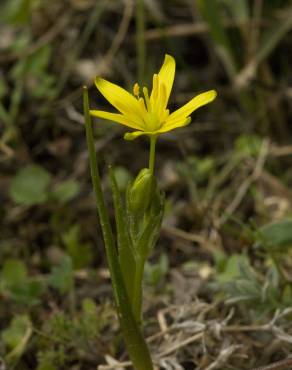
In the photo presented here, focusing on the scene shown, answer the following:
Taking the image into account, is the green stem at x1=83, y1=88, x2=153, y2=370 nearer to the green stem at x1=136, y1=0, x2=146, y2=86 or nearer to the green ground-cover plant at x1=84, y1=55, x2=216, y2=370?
the green ground-cover plant at x1=84, y1=55, x2=216, y2=370

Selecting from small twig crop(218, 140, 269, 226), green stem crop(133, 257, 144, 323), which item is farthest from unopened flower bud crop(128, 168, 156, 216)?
small twig crop(218, 140, 269, 226)

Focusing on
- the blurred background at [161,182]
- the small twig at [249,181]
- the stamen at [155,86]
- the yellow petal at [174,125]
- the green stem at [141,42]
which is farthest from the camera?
the green stem at [141,42]

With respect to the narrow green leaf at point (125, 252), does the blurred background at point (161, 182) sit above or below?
below

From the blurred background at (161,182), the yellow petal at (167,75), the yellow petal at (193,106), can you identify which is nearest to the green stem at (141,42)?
the blurred background at (161,182)

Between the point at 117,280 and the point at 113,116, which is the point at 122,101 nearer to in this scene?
the point at 113,116

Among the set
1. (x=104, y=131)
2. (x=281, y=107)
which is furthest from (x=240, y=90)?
(x=104, y=131)

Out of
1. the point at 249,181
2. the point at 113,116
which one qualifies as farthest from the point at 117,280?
the point at 249,181

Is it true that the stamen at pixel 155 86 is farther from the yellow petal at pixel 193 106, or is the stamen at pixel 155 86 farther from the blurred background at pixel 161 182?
the blurred background at pixel 161 182

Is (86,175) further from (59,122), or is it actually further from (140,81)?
(140,81)
